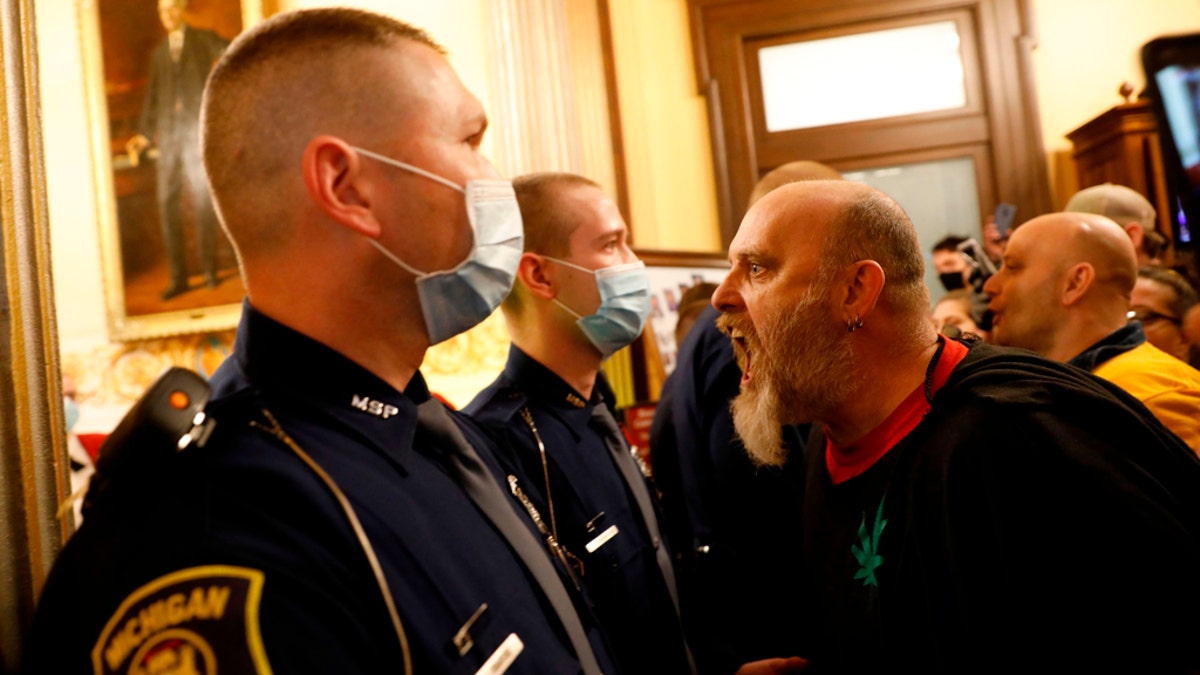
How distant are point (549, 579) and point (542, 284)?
1.19 metres

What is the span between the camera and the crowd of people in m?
1.04

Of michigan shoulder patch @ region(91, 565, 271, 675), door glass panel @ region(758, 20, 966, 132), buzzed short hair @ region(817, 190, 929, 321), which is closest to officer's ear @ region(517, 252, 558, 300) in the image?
buzzed short hair @ region(817, 190, 929, 321)

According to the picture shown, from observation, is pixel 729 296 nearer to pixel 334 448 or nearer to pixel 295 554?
pixel 334 448

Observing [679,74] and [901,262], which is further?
[679,74]

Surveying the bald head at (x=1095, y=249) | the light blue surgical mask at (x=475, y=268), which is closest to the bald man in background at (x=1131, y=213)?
the bald head at (x=1095, y=249)

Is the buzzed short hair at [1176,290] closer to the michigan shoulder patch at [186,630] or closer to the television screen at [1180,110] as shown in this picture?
the television screen at [1180,110]

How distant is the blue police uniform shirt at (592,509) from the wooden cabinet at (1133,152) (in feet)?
16.4

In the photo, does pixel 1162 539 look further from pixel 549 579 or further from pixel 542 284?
pixel 542 284

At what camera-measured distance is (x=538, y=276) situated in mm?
2490

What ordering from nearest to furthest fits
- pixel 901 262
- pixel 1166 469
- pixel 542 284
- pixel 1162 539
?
1. pixel 1162 539
2. pixel 1166 469
3. pixel 901 262
4. pixel 542 284

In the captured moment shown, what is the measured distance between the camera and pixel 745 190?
7.34m

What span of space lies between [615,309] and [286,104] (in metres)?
1.29

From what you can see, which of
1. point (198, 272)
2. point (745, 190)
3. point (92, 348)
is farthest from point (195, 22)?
point (745, 190)

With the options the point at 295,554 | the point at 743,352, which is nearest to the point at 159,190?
the point at 743,352
